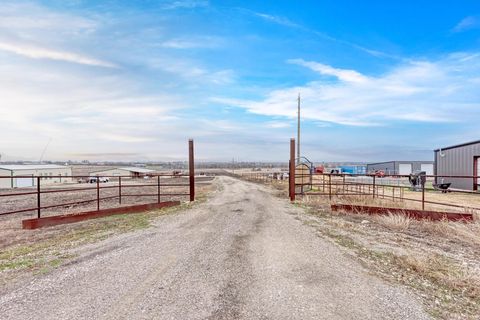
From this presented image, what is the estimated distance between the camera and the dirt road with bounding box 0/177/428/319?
3.93 m

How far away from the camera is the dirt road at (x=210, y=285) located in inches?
155

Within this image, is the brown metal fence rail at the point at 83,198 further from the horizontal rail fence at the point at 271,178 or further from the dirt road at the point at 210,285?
the horizontal rail fence at the point at 271,178

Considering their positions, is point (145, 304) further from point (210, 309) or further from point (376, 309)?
point (376, 309)

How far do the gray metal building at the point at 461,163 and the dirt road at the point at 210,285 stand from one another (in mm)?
24376

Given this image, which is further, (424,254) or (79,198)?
(79,198)

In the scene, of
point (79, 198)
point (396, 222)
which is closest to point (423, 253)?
point (396, 222)

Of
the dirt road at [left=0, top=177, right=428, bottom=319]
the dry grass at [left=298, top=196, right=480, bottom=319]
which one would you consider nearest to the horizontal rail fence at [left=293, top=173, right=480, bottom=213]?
the dry grass at [left=298, top=196, right=480, bottom=319]

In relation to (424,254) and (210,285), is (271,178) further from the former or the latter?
(210,285)

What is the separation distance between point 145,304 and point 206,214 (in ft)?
24.9

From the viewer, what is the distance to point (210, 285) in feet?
15.4

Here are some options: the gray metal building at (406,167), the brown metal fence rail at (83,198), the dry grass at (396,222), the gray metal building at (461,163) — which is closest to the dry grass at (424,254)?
the dry grass at (396,222)

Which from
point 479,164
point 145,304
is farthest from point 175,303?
point 479,164

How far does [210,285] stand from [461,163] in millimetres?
31221

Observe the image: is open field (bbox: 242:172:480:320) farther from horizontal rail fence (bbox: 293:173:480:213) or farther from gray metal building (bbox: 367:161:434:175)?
gray metal building (bbox: 367:161:434:175)
